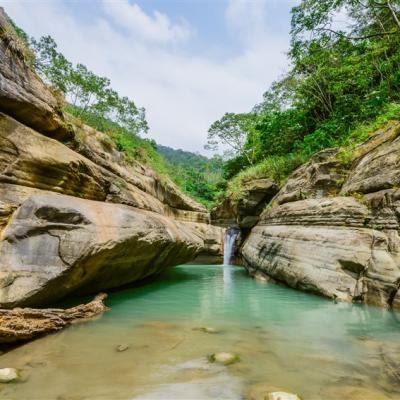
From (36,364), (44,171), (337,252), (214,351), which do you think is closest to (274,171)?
(337,252)

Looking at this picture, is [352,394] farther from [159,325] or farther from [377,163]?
[377,163]

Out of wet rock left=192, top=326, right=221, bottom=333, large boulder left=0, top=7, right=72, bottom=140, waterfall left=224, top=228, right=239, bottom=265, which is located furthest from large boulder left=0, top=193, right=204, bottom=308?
waterfall left=224, top=228, right=239, bottom=265

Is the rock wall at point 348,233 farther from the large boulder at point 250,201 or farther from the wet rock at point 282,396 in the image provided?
the large boulder at point 250,201

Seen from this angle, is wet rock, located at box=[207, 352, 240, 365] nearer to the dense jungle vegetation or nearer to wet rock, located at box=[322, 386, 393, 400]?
wet rock, located at box=[322, 386, 393, 400]

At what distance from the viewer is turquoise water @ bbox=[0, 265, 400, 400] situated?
229 centimetres

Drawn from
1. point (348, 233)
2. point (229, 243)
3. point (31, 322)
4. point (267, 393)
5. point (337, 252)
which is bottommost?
point (267, 393)

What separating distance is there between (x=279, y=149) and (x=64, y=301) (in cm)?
1472

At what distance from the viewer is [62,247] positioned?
426 centimetres

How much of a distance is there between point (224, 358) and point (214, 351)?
0.26 meters

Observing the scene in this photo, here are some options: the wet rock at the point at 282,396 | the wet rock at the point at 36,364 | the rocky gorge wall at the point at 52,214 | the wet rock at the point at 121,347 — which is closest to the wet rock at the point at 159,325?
the wet rock at the point at 121,347

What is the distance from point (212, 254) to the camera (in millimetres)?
15242

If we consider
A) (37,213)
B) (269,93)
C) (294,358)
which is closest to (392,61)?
(269,93)

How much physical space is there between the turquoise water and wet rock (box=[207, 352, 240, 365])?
0.09m

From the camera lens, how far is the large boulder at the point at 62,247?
3789mm
